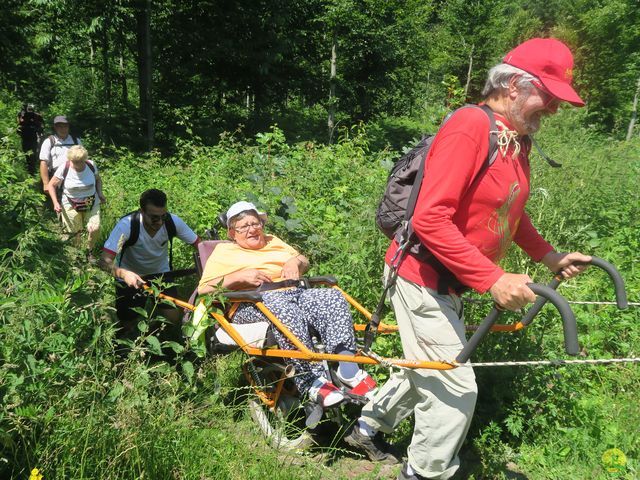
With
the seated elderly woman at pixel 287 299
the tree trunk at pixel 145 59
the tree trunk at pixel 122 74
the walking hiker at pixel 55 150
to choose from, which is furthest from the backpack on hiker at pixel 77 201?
the tree trunk at pixel 122 74

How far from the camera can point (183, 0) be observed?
16.4 meters

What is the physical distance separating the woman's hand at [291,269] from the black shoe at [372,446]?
1.24 meters

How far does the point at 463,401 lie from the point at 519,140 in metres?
1.28

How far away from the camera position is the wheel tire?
10.3 feet

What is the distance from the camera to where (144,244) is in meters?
4.81

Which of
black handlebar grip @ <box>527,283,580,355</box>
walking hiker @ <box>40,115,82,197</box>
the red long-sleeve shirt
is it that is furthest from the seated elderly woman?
Answer: walking hiker @ <box>40,115,82,197</box>

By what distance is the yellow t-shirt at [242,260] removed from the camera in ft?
13.4

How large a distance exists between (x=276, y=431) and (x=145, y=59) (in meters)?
13.8

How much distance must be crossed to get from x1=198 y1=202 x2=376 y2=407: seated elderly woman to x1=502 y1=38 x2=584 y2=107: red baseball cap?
1937 millimetres

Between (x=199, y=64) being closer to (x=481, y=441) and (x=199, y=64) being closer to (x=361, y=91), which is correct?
(x=361, y=91)

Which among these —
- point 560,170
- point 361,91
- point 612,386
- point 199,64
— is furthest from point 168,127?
point 612,386

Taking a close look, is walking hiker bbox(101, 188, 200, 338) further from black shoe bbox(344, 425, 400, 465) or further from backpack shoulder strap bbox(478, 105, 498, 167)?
backpack shoulder strap bbox(478, 105, 498, 167)

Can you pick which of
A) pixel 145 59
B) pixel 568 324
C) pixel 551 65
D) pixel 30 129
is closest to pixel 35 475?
pixel 568 324

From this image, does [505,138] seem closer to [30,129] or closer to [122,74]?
→ [30,129]
